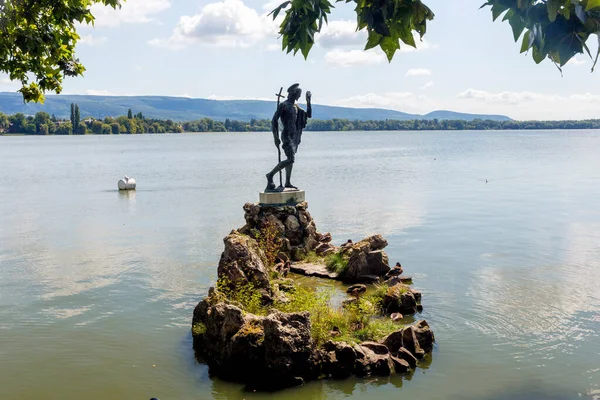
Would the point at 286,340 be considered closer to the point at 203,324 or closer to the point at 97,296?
the point at 203,324

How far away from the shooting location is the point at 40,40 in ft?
33.6

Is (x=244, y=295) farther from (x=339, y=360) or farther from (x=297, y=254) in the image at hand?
(x=297, y=254)

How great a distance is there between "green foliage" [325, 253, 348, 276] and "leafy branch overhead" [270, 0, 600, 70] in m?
13.2

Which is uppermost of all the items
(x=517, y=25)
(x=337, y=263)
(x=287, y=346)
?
(x=517, y=25)

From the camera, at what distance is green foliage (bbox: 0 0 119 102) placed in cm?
994

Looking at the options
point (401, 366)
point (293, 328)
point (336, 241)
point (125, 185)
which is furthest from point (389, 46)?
point (125, 185)

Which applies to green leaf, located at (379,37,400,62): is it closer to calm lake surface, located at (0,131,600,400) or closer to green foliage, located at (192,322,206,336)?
calm lake surface, located at (0,131,600,400)

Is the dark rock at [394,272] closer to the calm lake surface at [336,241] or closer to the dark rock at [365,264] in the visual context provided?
the dark rock at [365,264]

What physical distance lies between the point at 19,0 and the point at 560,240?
20607 mm

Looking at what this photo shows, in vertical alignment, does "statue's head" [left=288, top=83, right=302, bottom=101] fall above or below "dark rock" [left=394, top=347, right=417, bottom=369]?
above

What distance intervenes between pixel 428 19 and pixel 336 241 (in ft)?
62.1

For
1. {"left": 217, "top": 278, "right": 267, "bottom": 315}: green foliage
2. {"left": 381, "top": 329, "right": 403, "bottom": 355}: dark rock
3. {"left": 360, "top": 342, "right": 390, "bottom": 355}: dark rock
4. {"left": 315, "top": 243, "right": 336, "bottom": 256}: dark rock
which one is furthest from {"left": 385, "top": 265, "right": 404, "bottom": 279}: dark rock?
{"left": 360, "top": 342, "right": 390, "bottom": 355}: dark rock

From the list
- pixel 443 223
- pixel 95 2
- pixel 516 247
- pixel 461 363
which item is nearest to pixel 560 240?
pixel 516 247

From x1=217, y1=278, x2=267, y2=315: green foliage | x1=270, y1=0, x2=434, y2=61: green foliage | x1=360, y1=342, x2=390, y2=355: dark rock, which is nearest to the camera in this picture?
x1=270, y1=0, x2=434, y2=61: green foliage
